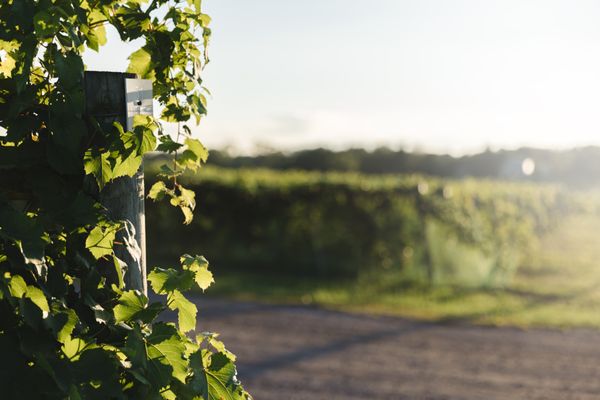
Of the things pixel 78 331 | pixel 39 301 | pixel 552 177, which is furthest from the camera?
pixel 552 177

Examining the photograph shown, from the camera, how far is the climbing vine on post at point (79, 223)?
262 centimetres

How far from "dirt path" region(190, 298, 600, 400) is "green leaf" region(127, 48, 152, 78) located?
13.9 feet

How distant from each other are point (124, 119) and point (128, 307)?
76 cm

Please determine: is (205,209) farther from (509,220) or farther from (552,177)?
(552,177)

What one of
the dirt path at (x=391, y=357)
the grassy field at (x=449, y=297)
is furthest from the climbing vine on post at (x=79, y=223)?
the grassy field at (x=449, y=297)

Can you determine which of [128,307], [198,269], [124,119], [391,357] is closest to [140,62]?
[124,119]

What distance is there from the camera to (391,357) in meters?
8.52

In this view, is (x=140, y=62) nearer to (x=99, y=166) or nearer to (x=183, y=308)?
(x=99, y=166)

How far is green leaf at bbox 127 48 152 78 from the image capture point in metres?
3.21

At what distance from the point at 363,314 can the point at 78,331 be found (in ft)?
27.2

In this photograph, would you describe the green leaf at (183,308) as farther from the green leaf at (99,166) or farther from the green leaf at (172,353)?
the green leaf at (99,166)

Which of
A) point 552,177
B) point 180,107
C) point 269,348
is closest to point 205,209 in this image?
point 269,348

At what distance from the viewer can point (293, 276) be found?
565 inches

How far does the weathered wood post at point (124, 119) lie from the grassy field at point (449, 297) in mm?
8165
